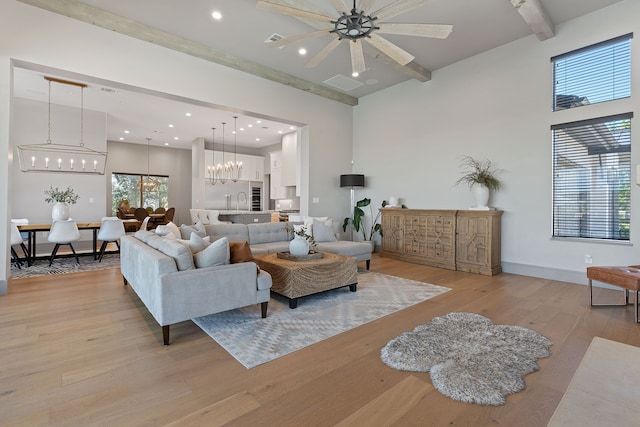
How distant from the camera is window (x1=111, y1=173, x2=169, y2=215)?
37.1 feet

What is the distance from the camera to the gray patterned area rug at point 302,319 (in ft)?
7.99

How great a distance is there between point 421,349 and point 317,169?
4969mm

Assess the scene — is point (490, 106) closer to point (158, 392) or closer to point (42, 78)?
point (158, 392)

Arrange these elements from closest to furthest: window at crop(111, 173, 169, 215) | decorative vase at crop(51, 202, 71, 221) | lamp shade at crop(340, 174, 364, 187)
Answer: decorative vase at crop(51, 202, 71, 221) < lamp shade at crop(340, 174, 364, 187) < window at crop(111, 173, 169, 215)

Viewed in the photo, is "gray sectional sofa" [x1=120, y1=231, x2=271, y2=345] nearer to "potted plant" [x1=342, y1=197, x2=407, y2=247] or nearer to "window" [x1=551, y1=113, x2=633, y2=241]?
"potted plant" [x1=342, y1=197, x2=407, y2=247]

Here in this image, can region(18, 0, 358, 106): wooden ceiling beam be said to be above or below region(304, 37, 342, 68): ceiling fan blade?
above

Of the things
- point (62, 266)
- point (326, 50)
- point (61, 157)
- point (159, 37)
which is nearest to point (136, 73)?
point (159, 37)

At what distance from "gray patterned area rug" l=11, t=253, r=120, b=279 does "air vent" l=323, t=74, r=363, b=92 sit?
17.9 feet

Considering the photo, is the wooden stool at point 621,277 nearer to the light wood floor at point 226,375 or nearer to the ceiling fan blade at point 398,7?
the light wood floor at point 226,375

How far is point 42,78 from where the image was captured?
5.78 metres

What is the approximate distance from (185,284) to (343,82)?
535 centimetres

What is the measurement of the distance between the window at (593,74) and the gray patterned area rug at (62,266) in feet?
25.6

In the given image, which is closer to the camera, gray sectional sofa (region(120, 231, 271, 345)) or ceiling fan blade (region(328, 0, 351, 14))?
gray sectional sofa (region(120, 231, 271, 345))

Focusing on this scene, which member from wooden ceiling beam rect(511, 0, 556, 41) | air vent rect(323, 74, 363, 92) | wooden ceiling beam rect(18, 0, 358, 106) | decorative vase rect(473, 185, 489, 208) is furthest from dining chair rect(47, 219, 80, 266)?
wooden ceiling beam rect(511, 0, 556, 41)
